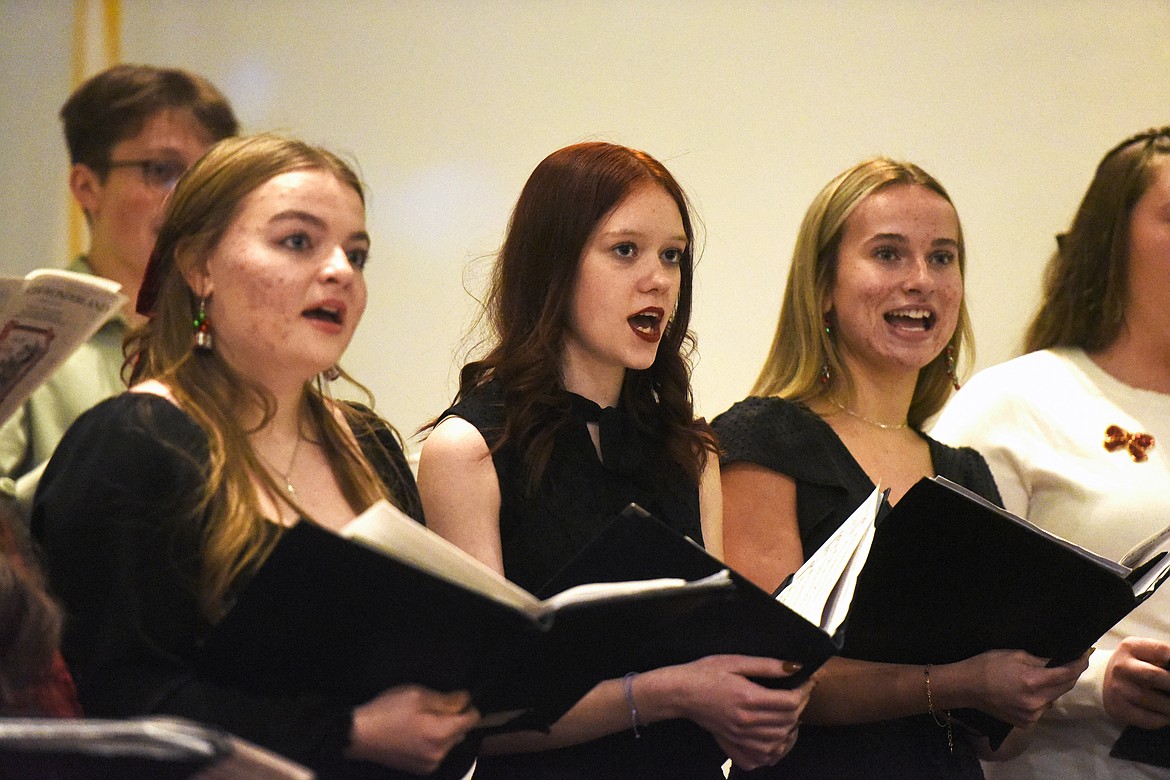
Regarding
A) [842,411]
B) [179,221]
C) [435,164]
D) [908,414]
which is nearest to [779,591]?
[842,411]

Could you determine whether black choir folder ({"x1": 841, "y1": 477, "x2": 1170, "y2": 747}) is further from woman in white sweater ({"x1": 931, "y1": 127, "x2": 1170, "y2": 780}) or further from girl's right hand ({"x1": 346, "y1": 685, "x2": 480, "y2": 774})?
girl's right hand ({"x1": 346, "y1": 685, "x2": 480, "y2": 774})

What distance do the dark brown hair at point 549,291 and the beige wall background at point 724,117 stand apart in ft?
3.77

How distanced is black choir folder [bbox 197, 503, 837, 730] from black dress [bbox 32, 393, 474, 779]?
1.6 inches

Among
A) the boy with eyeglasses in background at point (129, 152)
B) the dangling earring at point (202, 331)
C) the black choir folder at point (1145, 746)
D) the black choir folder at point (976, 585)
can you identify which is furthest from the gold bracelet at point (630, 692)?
the boy with eyeglasses in background at point (129, 152)

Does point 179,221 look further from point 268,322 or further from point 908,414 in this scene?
point 908,414

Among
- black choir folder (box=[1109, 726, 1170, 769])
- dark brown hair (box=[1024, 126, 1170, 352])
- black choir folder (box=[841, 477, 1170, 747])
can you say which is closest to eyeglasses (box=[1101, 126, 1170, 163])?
dark brown hair (box=[1024, 126, 1170, 352])

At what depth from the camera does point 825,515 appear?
2.06 metres

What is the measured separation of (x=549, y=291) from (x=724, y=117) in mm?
1392

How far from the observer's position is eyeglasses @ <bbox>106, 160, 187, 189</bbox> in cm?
262

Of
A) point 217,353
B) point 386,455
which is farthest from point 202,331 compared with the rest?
point 386,455

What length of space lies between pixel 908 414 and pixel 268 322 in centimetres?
125

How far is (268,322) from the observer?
1.58 meters

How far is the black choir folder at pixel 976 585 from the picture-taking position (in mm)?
1646

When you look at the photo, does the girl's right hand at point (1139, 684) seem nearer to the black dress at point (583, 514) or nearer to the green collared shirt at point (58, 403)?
the black dress at point (583, 514)
